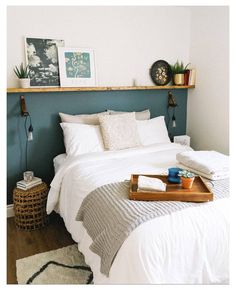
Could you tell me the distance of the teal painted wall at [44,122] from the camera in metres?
2.69

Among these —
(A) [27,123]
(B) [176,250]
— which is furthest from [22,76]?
(B) [176,250]

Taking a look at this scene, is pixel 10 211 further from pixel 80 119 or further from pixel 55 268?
pixel 80 119

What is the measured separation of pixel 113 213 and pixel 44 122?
1609 millimetres

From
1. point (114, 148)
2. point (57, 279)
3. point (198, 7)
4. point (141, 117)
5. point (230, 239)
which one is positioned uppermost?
point (198, 7)

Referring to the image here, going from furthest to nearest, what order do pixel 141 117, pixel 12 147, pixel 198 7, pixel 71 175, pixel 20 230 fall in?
pixel 198 7
pixel 141 117
pixel 12 147
pixel 20 230
pixel 71 175

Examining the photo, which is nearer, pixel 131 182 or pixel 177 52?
pixel 131 182

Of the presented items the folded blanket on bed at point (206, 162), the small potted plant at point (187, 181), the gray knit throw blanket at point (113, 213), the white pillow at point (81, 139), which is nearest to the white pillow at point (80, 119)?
the white pillow at point (81, 139)

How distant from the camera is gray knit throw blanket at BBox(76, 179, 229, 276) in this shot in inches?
55.4

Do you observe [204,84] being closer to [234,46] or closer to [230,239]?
[234,46]

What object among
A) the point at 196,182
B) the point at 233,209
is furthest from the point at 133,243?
the point at 196,182

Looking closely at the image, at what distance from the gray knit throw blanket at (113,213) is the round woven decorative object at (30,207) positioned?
0.80m

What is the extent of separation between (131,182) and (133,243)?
0.51m

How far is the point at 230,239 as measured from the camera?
54.7 inches

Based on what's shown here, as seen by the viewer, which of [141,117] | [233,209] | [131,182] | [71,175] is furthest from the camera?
[141,117]
